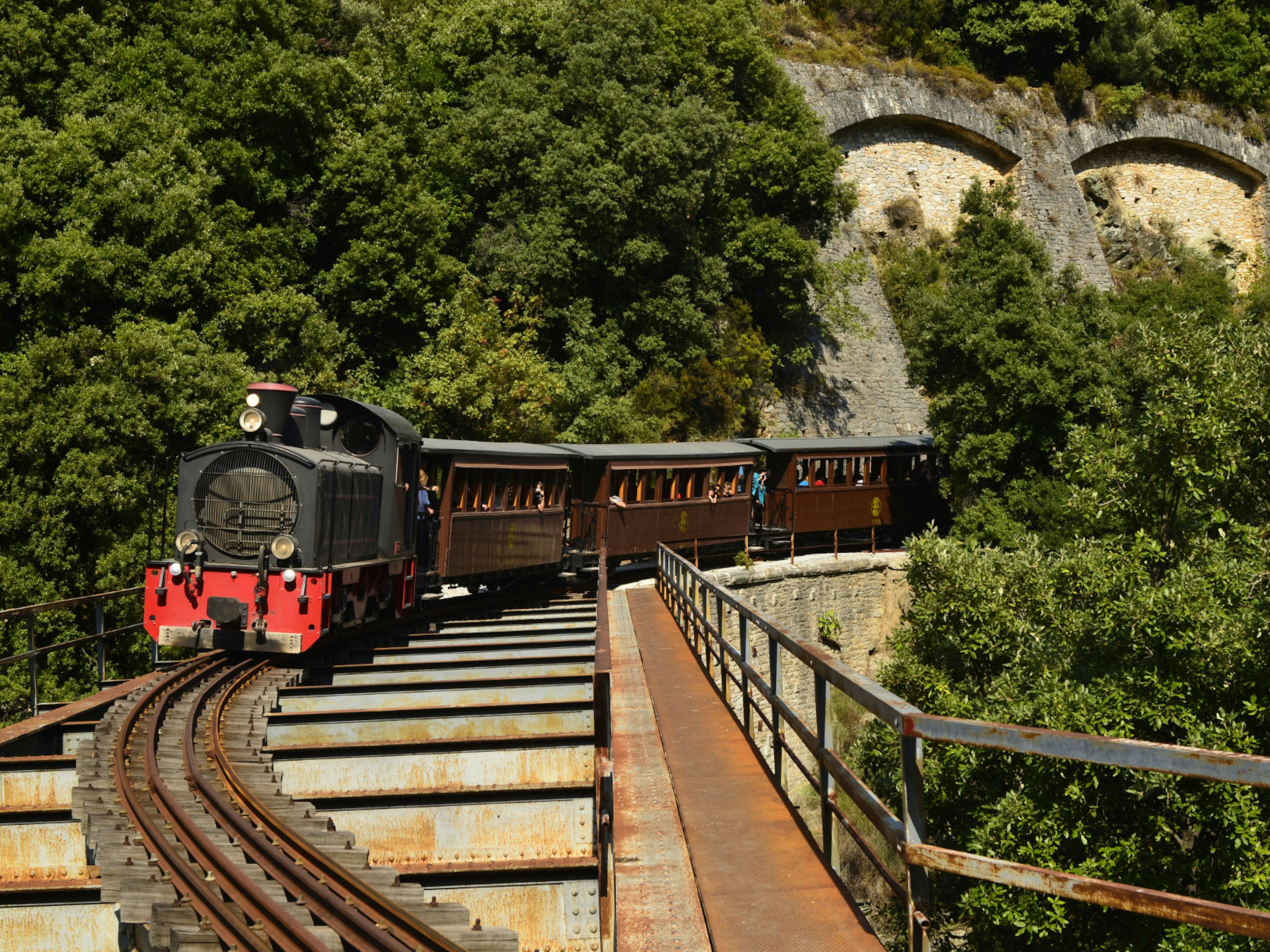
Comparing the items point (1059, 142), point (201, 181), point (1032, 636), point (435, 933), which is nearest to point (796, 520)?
point (1032, 636)

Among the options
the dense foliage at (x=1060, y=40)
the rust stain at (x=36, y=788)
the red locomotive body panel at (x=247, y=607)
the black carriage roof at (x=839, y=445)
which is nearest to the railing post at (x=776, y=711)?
the rust stain at (x=36, y=788)

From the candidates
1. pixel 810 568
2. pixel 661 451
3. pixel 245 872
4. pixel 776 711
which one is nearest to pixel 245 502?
pixel 245 872

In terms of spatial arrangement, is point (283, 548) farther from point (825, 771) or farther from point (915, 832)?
point (915, 832)

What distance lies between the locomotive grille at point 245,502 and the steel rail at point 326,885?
4.90 m

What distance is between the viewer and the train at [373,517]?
39.0 ft

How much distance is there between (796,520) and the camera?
27781mm

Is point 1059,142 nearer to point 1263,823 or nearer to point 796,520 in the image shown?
point 796,520

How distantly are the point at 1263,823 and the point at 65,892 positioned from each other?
30.9 feet

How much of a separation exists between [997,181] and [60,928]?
50.5 m

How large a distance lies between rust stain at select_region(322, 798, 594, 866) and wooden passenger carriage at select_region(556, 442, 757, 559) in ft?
47.1

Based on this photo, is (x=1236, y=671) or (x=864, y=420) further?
(x=864, y=420)

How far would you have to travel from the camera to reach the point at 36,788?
25.0ft

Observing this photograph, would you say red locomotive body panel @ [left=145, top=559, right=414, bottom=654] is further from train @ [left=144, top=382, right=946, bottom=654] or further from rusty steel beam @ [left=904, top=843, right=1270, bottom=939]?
rusty steel beam @ [left=904, top=843, right=1270, bottom=939]

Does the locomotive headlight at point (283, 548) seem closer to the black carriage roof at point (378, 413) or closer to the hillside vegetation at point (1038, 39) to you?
the black carriage roof at point (378, 413)
